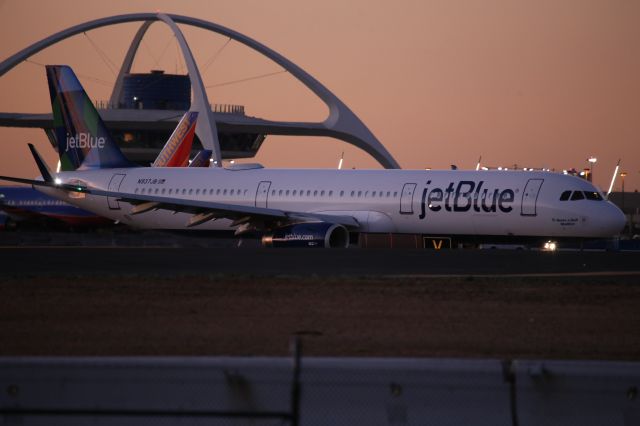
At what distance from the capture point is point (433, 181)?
36.4 metres

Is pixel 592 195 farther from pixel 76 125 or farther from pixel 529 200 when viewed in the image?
pixel 76 125

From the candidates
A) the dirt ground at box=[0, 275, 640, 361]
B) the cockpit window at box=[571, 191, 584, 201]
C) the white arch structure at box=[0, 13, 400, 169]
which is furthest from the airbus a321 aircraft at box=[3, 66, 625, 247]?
the white arch structure at box=[0, 13, 400, 169]

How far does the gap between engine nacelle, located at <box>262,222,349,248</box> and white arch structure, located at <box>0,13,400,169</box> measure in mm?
64881

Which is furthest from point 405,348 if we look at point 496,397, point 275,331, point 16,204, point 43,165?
point 16,204

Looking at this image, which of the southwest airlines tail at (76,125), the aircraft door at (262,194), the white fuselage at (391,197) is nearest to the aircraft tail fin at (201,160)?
the southwest airlines tail at (76,125)

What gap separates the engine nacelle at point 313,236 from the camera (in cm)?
3522

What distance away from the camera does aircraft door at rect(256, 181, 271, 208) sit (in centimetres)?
4038

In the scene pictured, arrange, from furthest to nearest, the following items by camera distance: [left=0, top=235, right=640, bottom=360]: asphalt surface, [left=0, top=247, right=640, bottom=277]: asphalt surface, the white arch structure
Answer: the white arch structure < [left=0, top=247, right=640, bottom=277]: asphalt surface < [left=0, top=235, right=640, bottom=360]: asphalt surface

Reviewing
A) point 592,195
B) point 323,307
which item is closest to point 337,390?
point 323,307

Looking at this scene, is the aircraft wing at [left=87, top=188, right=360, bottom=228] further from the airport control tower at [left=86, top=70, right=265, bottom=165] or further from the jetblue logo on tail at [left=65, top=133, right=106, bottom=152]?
the airport control tower at [left=86, top=70, right=265, bottom=165]

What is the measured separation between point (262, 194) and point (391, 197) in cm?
557

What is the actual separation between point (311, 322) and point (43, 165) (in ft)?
86.7

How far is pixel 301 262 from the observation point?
81.8ft

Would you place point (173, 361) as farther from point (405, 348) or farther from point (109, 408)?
point (405, 348)
